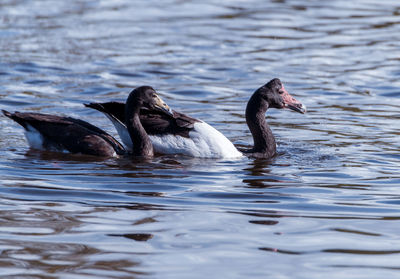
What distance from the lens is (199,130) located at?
1073 cm

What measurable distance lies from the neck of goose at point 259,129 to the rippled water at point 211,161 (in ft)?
1.13

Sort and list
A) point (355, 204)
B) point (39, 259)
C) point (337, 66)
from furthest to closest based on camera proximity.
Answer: point (337, 66) → point (355, 204) → point (39, 259)

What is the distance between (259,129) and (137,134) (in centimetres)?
167

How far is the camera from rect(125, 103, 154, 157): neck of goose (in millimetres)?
10617

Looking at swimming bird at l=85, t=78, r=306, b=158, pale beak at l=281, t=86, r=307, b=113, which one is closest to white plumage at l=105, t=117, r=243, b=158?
swimming bird at l=85, t=78, r=306, b=158

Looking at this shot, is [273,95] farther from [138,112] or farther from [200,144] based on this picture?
[138,112]

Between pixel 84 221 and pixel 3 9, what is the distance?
16.6 meters

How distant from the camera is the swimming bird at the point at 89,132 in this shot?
34.6 feet

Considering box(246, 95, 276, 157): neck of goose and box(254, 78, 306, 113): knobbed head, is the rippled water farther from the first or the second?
box(254, 78, 306, 113): knobbed head

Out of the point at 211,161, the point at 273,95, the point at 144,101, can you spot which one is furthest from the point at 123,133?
the point at 273,95

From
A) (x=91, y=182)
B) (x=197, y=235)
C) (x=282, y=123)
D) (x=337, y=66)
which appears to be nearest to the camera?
(x=197, y=235)

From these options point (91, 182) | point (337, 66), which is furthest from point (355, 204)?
point (337, 66)

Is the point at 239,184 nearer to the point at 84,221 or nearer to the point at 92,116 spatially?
the point at 84,221

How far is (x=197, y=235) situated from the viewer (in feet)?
21.9
